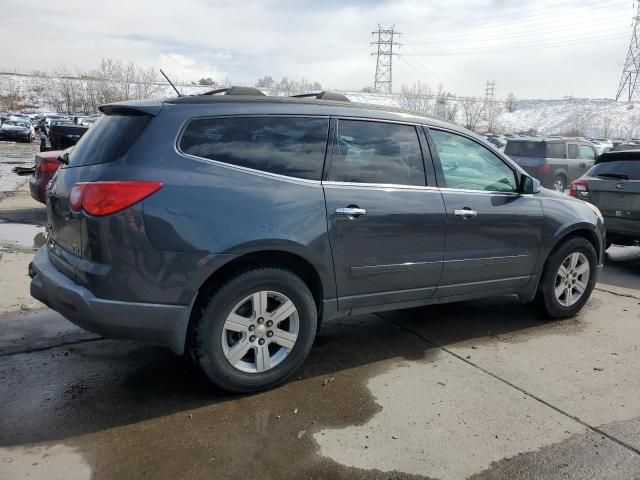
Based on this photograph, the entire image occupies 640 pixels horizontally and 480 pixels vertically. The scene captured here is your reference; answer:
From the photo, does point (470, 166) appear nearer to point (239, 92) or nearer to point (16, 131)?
point (239, 92)

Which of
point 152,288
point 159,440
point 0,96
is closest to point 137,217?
point 152,288

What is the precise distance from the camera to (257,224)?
329cm

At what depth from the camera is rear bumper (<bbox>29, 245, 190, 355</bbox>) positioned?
120 inches

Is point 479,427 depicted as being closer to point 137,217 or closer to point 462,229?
point 462,229

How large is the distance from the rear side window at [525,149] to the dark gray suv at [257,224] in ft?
40.9

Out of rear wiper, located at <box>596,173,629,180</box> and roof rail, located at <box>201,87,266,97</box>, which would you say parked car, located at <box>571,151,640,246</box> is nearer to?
rear wiper, located at <box>596,173,629,180</box>

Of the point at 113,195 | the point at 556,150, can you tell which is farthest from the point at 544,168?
the point at 113,195

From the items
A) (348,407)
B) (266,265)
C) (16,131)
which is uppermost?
(16,131)

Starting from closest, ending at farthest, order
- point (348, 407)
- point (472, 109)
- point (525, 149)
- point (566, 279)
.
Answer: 1. point (348, 407)
2. point (566, 279)
3. point (525, 149)
4. point (472, 109)

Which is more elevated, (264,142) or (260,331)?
(264,142)

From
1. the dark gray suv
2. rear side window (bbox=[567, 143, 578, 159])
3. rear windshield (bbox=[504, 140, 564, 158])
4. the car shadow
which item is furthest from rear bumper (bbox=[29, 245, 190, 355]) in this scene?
rear side window (bbox=[567, 143, 578, 159])

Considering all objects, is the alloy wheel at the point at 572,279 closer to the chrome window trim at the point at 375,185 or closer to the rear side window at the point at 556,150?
the chrome window trim at the point at 375,185

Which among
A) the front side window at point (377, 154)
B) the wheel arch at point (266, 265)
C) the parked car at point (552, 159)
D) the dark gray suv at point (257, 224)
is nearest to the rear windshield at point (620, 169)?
the dark gray suv at point (257, 224)

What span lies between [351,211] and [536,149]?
548 inches
